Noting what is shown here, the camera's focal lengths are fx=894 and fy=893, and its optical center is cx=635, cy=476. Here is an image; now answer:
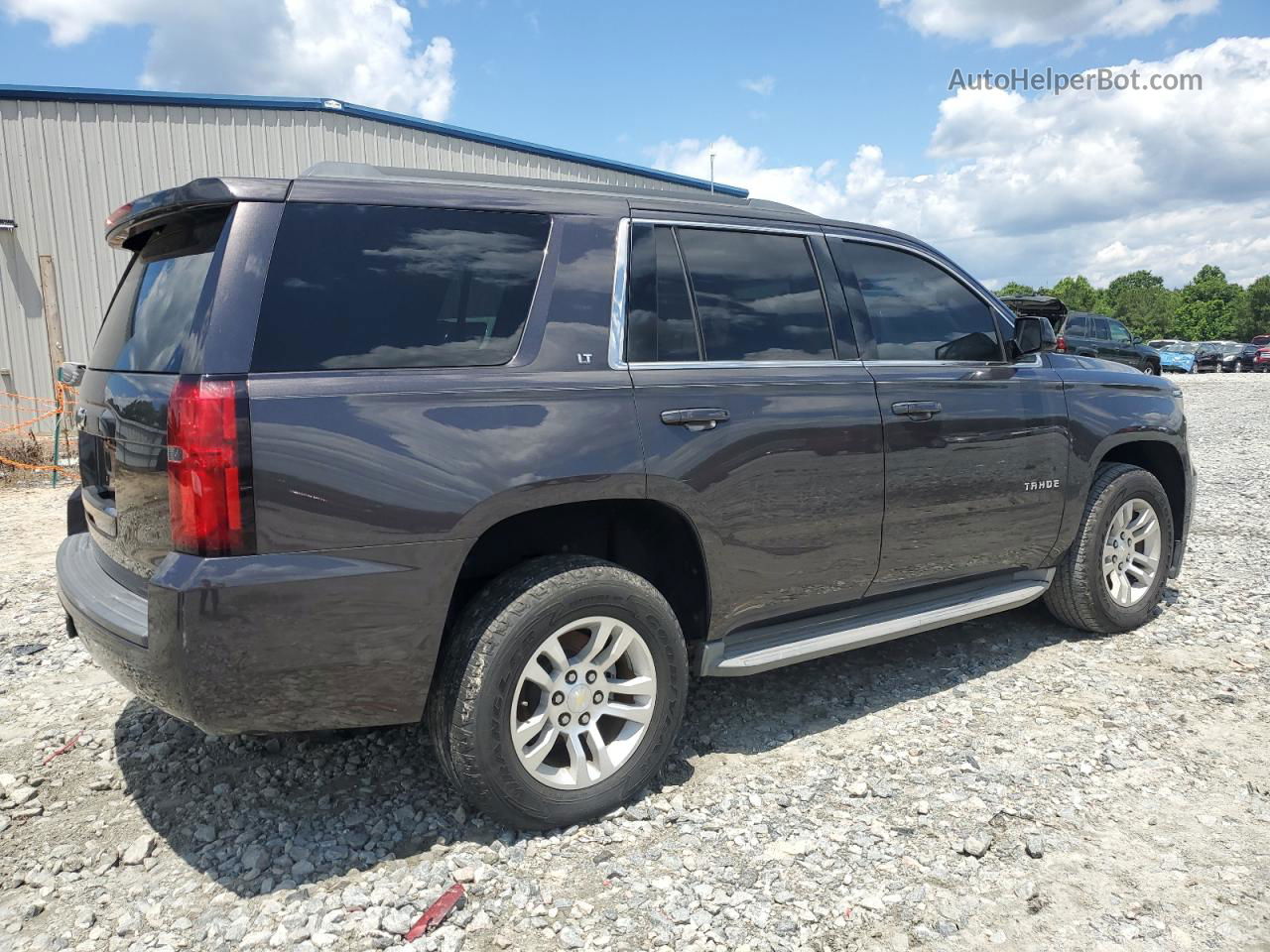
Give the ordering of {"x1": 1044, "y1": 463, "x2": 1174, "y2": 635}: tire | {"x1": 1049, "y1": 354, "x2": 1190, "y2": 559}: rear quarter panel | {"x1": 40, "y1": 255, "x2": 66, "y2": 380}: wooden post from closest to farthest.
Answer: {"x1": 1049, "y1": 354, "x2": 1190, "y2": 559}: rear quarter panel < {"x1": 1044, "y1": 463, "x2": 1174, "y2": 635}: tire < {"x1": 40, "y1": 255, "x2": 66, "y2": 380}: wooden post

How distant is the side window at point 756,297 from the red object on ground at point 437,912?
1.86m

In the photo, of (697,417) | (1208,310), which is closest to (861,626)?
(697,417)

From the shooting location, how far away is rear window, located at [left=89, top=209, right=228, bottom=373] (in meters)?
2.49

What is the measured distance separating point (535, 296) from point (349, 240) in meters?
0.59

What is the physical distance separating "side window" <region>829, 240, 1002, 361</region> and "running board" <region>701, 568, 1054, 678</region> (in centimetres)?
102

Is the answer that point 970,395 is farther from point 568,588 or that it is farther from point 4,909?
point 4,909

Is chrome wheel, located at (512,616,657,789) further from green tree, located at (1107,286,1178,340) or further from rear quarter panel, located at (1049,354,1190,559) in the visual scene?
green tree, located at (1107,286,1178,340)

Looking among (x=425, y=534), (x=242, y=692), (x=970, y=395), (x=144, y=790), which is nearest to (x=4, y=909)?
(x=144, y=790)

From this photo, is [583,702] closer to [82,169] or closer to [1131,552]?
[1131,552]

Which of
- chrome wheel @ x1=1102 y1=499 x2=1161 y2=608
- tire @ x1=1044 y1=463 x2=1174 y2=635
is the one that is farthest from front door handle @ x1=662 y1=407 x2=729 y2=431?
chrome wheel @ x1=1102 y1=499 x2=1161 y2=608

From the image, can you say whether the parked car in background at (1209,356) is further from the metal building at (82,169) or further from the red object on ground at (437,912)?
the red object on ground at (437,912)

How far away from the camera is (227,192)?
2.44 metres

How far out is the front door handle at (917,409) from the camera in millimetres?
3497

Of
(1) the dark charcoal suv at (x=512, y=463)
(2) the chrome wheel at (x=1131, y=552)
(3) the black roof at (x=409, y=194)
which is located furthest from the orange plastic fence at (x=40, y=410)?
(2) the chrome wheel at (x=1131, y=552)
